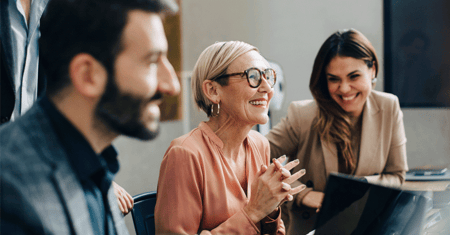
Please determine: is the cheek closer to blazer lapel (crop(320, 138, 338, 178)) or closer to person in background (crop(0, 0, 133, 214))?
blazer lapel (crop(320, 138, 338, 178))

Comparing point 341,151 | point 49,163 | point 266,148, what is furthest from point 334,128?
point 49,163

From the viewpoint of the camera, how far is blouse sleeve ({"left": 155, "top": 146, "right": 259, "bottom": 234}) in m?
0.78

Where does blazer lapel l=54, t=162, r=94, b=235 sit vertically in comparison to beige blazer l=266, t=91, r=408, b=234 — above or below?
above

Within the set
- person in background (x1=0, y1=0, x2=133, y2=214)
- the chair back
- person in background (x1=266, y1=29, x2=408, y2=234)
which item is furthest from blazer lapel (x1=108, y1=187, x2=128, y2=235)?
person in background (x1=266, y1=29, x2=408, y2=234)

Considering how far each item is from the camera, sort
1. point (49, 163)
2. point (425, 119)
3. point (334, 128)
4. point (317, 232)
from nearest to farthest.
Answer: point (49, 163), point (317, 232), point (334, 128), point (425, 119)

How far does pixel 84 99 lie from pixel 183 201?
1.27 ft

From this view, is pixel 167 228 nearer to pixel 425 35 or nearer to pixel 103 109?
pixel 103 109

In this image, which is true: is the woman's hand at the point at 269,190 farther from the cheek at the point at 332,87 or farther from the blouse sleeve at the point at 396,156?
the blouse sleeve at the point at 396,156

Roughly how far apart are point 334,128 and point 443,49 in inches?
39.5

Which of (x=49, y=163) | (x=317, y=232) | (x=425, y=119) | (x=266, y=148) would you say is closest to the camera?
(x=49, y=163)

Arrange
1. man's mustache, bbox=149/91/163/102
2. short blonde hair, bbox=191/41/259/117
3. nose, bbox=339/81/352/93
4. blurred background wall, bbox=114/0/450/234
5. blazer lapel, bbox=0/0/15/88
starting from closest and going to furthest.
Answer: man's mustache, bbox=149/91/163/102 < blazer lapel, bbox=0/0/15/88 < short blonde hair, bbox=191/41/259/117 < nose, bbox=339/81/352/93 < blurred background wall, bbox=114/0/450/234

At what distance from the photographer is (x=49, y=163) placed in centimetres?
47

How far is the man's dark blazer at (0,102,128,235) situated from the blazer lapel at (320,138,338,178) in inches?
40.8

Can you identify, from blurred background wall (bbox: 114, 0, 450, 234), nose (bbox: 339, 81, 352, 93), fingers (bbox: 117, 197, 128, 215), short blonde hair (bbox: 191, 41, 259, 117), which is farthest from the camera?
blurred background wall (bbox: 114, 0, 450, 234)
